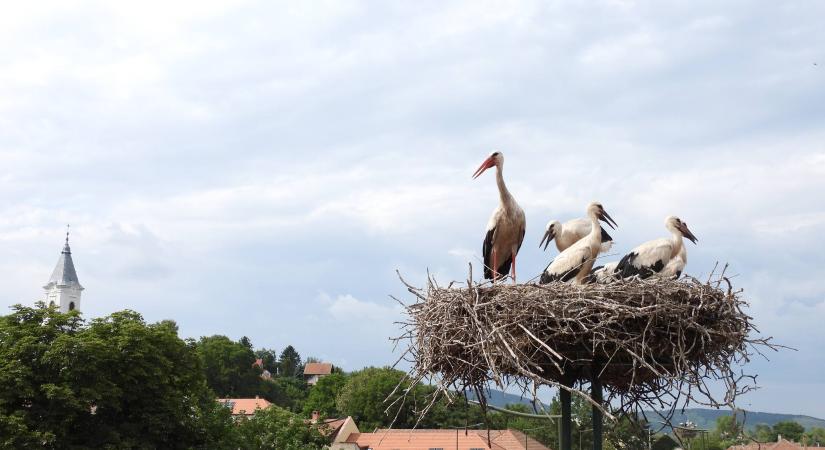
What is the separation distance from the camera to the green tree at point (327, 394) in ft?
290

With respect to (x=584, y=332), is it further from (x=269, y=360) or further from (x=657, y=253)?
(x=269, y=360)

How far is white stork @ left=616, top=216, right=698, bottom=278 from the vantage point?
11.1m

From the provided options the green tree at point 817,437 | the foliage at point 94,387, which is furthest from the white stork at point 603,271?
the green tree at point 817,437

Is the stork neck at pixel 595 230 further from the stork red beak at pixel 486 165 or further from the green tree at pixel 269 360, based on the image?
the green tree at pixel 269 360

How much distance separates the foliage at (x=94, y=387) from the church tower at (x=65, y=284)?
374 ft

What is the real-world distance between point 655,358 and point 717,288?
86 cm

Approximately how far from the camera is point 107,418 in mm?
29750

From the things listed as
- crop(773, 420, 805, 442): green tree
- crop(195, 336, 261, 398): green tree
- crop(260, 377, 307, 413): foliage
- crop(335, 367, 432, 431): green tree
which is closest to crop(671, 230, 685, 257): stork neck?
crop(335, 367, 432, 431): green tree

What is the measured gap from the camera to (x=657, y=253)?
11.3 metres

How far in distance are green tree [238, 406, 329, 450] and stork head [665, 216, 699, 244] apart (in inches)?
1055

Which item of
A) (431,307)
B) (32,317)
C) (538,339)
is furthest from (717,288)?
(32,317)

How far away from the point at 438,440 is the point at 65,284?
310ft

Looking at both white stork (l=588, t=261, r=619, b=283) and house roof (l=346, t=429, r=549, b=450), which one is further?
house roof (l=346, t=429, r=549, b=450)

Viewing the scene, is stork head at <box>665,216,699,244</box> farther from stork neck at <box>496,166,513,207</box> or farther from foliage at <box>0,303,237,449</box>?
foliage at <box>0,303,237,449</box>
